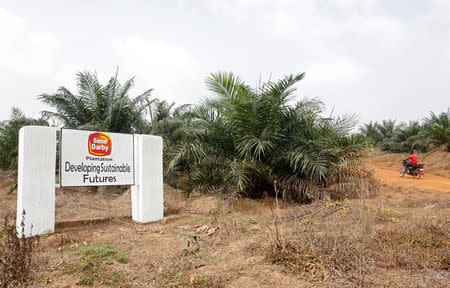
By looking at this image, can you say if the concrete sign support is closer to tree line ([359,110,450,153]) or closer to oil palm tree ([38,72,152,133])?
oil palm tree ([38,72,152,133])

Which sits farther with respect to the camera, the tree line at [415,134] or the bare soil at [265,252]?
the tree line at [415,134]

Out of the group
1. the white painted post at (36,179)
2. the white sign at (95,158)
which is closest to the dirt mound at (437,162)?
the white sign at (95,158)

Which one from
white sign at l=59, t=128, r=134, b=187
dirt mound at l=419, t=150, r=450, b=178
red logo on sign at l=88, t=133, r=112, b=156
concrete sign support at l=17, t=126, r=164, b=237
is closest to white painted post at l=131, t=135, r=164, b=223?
concrete sign support at l=17, t=126, r=164, b=237

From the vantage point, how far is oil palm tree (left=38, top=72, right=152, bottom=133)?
508 inches

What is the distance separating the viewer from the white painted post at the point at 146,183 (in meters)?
7.20

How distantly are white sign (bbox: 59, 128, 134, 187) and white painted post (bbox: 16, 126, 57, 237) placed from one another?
207mm

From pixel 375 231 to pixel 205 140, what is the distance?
498 cm

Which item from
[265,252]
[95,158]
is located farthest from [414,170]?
[95,158]

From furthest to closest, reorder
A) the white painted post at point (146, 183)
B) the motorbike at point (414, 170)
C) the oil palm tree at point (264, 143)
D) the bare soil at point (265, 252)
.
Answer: the motorbike at point (414, 170)
the oil palm tree at point (264, 143)
the white painted post at point (146, 183)
the bare soil at point (265, 252)

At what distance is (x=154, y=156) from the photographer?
7473 mm

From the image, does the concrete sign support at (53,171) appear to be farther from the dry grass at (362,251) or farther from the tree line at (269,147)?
the dry grass at (362,251)

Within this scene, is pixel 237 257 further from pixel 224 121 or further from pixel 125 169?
pixel 224 121

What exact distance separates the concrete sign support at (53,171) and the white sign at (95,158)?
18 millimetres

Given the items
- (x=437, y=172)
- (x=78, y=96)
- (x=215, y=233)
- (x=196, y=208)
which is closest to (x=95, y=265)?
(x=215, y=233)
